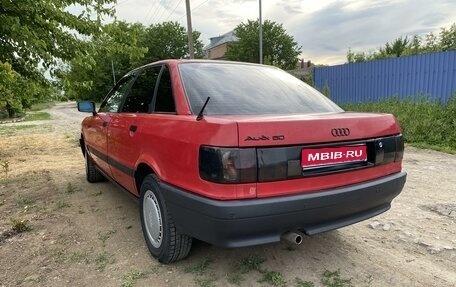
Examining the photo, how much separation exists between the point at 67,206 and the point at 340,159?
356cm

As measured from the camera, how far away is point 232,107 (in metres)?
2.79

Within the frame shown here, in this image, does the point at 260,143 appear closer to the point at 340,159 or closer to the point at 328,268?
the point at 340,159

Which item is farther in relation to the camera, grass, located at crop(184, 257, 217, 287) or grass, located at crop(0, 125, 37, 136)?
grass, located at crop(0, 125, 37, 136)

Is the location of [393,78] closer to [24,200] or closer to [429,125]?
[429,125]

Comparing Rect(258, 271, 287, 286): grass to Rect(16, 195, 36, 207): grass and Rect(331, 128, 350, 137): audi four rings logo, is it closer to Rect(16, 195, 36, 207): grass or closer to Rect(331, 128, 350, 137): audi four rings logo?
Rect(331, 128, 350, 137): audi four rings logo

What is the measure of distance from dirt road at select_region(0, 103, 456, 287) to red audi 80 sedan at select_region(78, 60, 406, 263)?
1.05ft

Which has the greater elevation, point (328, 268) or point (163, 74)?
point (163, 74)

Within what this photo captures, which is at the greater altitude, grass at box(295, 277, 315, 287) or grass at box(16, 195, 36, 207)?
grass at box(295, 277, 315, 287)

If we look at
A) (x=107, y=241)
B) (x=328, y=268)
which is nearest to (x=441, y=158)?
(x=328, y=268)

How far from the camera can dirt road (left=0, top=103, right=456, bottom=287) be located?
9.04 feet

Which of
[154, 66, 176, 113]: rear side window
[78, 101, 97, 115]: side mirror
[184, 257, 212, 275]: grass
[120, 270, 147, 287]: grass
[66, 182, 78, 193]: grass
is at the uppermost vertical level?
[154, 66, 176, 113]: rear side window

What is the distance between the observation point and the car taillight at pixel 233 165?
2207 millimetres

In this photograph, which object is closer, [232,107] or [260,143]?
[260,143]

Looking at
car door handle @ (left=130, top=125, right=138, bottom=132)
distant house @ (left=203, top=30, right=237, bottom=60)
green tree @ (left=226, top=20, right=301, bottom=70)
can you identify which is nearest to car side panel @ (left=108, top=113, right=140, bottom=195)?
car door handle @ (left=130, top=125, right=138, bottom=132)
